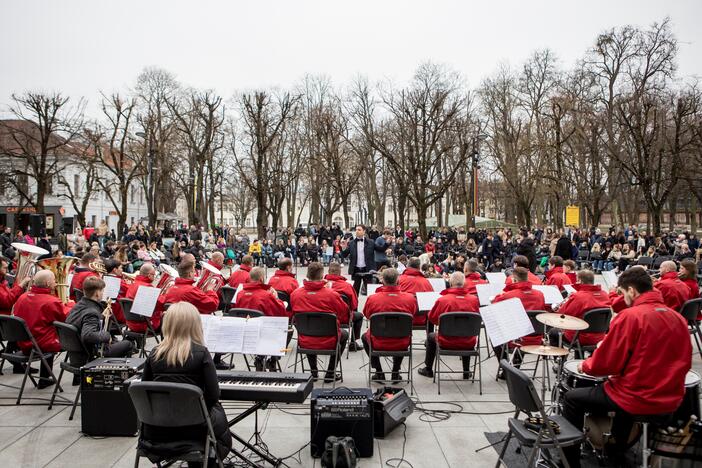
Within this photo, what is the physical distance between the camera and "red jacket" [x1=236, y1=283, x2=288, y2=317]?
287 inches

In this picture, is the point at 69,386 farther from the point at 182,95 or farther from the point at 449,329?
the point at 182,95

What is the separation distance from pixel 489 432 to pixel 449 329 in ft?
5.03

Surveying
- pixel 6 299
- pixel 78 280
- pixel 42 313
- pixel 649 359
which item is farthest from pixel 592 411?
pixel 78 280

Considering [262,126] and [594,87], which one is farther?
[594,87]

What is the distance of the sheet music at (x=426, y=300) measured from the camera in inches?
296

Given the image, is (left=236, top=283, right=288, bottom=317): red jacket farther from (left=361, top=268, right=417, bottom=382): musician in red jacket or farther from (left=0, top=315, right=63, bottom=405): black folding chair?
(left=0, top=315, right=63, bottom=405): black folding chair

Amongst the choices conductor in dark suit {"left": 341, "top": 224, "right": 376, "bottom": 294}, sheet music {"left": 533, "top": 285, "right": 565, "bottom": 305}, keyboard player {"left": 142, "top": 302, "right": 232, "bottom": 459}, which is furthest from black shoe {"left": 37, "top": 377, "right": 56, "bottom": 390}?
conductor in dark suit {"left": 341, "top": 224, "right": 376, "bottom": 294}

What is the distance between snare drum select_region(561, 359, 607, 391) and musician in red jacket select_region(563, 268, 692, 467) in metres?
0.24

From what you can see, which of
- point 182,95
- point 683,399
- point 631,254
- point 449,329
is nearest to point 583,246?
point 631,254

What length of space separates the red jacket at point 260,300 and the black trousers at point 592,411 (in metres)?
4.03

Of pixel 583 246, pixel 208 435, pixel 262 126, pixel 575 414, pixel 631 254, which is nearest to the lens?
pixel 208 435

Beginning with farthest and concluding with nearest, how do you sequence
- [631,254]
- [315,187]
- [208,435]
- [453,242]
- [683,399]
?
[315,187]
[453,242]
[631,254]
[683,399]
[208,435]

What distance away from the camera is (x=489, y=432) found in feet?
17.5

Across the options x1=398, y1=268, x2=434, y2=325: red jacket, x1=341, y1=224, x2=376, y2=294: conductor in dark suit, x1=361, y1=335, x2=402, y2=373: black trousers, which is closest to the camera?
x1=361, y1=335, x2=402, y2=373: black trousers
